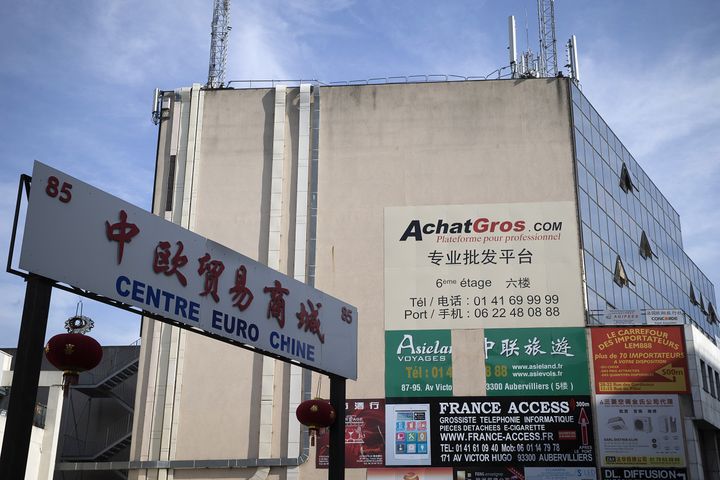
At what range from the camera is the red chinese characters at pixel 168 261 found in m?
15.3

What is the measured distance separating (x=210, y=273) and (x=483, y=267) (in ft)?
88.6

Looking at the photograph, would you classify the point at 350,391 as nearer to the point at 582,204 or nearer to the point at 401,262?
the point at 401,262

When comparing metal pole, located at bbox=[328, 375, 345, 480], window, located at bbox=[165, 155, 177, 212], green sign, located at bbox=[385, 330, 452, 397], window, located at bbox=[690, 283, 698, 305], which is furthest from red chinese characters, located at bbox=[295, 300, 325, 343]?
window, located at bbox=[690, 283, 698, 305]

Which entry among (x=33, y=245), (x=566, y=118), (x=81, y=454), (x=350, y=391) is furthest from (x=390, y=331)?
(x=33, y=245)

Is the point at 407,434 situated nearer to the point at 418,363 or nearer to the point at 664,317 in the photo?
the point at 418,363

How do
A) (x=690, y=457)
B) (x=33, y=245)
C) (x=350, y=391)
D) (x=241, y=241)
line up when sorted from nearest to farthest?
(x=33, y=245)
(x=690, y=457)
(x=350, y=391)
(x=241, y=241)

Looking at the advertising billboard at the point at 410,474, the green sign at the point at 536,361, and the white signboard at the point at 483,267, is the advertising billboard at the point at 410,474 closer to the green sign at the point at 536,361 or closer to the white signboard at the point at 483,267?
the green sign at the point at 536,361

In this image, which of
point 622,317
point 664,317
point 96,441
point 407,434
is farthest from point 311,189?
point 96,441

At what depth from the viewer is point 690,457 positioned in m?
38.1

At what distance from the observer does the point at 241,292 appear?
1723 cm

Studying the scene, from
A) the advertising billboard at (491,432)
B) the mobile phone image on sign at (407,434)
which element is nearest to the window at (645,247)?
the advertising billboard at (491,432)

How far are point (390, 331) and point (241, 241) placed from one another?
29.0ft

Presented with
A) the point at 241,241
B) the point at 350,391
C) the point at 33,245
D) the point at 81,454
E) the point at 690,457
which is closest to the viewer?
the point at 33,245

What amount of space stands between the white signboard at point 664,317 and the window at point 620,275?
14.1ft
